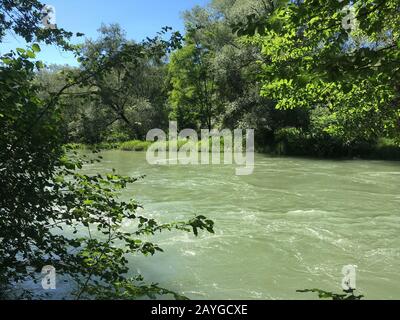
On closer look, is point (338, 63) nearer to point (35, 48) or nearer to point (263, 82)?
point (263, 82)

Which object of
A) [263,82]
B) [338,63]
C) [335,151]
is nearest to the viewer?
[338,63]

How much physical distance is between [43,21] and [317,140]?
2164 cm

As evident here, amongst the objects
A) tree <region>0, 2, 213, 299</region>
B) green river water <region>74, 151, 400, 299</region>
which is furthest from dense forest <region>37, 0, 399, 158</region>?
green river water <region>74, 151, 400, 299</region>

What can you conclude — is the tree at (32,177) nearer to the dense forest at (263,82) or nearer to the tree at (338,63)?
the dense forest at (263,82)

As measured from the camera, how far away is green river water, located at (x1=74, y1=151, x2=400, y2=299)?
5.94 m

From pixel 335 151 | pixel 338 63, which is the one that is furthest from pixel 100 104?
pixel 335 151

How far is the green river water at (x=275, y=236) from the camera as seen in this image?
234 inches

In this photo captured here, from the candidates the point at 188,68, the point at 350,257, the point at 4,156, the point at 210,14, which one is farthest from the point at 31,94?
the point at 210,14

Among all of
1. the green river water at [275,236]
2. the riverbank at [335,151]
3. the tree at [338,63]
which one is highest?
the tree at [338,63]

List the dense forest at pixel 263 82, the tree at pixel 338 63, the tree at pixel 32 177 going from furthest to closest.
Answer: the tree at pixel 32 177
the dense forest at pixel 263 82
the tree at pixel 338 63

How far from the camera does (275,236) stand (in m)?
8.10

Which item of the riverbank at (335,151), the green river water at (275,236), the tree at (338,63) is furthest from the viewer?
the riverbank at (335,151)

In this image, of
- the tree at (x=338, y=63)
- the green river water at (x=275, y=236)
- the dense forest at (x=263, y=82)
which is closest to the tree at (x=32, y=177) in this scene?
the dense forest at (x=263, y=82)

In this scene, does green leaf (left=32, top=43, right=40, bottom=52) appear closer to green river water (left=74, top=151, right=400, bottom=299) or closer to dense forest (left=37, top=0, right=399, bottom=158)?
dense forest (left=37, top=0, right=399, bottom=158)
